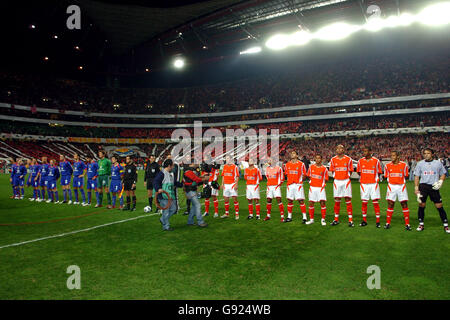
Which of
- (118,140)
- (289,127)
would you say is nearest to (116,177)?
(289,127)

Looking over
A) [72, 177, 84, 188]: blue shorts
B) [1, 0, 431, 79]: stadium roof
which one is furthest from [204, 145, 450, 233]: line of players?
[1, 0, 431, 79]: stadium roof

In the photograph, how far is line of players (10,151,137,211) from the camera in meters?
12.4

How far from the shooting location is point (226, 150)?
50656mm

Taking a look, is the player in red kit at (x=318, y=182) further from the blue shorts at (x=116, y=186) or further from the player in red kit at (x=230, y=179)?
the blue shorts at (x=116, y=186)

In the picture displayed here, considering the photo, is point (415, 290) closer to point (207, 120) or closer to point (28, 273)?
point (28, 273)

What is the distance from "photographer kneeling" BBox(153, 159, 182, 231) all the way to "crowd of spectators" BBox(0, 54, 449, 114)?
45.3 m

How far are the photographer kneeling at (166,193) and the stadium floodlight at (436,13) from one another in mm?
32125

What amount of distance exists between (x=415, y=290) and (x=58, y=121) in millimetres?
61977

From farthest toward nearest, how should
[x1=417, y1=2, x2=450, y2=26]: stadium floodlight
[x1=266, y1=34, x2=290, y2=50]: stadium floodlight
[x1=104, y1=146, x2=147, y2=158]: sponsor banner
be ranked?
[x1=104, y1=146, x2=147, y2=158]: sponsor banner
[x1=266, y1=34, x2=290, y2=50]: stadium floodlight
[x1=417, y1=2, x2=450, y2=26]: stadium floodlight

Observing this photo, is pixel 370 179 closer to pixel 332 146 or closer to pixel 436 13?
pixel 436 13

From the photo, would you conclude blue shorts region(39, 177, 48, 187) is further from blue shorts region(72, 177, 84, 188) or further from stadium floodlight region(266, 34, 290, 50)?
stadium floodlight region(266, 34, 290, 50)

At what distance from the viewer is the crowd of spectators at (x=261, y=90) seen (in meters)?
44.1

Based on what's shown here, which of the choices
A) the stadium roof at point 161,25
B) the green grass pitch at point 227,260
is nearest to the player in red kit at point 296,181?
the green grass pitch at point 227,260

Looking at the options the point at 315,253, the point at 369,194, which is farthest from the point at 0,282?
the point at 369,194
